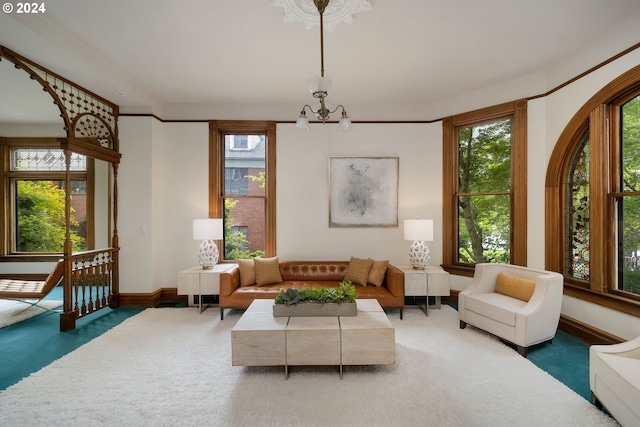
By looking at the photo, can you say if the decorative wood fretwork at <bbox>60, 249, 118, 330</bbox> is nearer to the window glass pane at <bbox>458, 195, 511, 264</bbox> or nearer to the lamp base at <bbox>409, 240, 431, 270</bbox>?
the lamp base at <bbox>409, 240, 431, 270</bbox>

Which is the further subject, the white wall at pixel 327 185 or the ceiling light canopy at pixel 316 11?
the white wall at pixel 327 185

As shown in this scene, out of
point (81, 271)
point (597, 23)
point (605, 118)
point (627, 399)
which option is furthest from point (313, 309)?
point (597, 23)

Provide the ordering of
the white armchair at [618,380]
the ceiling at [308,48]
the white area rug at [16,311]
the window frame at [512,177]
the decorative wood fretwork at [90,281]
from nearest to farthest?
the white armchair at [618,380], the ceiling at [308,48], the decorative wood fretwork at [90,281], the white area rug at [16,311], the window frame at [512,177]

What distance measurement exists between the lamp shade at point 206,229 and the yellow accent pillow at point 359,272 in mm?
1999

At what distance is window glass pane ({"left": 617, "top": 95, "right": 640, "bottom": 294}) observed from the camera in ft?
9.34

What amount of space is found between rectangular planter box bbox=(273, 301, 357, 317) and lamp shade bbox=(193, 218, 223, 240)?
1891 mm

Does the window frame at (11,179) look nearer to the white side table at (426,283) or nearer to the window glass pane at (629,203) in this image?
the white side table at (426,283)

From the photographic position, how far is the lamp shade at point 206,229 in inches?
164

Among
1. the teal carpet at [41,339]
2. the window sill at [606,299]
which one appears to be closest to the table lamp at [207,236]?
the teal carpet at [41,339]

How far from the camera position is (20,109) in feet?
16.0

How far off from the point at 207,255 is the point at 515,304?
13.1ft

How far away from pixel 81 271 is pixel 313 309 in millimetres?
3239

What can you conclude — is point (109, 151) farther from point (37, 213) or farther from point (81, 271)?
point (37, 213)

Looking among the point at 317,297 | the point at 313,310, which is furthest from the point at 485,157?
the point at 313,310
